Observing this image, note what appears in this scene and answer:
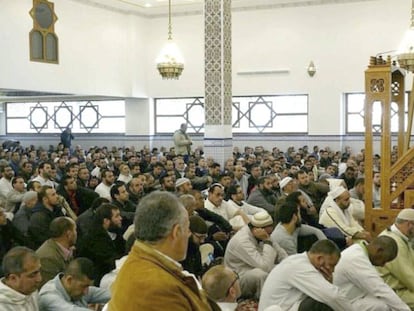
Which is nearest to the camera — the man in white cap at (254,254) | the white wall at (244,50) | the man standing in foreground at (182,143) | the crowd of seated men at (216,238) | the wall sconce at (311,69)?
the crowd of seated men at (216,238)

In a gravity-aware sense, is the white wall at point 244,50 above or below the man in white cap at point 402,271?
above

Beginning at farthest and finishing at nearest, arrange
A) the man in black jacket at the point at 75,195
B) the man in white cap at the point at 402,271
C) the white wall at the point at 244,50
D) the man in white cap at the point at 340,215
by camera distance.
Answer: the white wall at the point at 244,50 → the man in black jacket at the point at 75,195 → the man in white cap at the point at 340,215 → the man in white cap at the point at 402,271

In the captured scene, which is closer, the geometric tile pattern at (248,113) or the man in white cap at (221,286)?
the man in white cap at (221,286)

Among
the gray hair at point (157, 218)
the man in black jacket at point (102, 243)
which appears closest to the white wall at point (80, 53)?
the man in black jacket at point (102, 243)

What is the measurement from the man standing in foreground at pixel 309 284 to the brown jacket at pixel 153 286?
1.73m

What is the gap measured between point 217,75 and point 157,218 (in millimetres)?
9718

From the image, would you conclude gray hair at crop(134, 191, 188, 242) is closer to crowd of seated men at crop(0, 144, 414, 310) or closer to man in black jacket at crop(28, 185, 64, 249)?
crowd of seated men at crop(0, 144, 414, 310)

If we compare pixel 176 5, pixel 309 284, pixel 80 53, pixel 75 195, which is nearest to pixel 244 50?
pixel 176 5

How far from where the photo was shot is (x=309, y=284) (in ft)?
11.4

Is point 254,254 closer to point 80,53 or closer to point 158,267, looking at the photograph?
point 158,267

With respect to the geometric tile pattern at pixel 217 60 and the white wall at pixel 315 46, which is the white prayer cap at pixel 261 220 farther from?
the white wall at pixel 315 46

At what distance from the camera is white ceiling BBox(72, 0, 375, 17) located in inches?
575

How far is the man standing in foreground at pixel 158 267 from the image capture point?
174 centimetres

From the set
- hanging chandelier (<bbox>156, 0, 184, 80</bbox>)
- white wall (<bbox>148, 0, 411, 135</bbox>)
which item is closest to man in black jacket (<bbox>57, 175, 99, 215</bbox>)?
hanging chandelier (<bbox>156, 0, 184, 80</bbox>)
